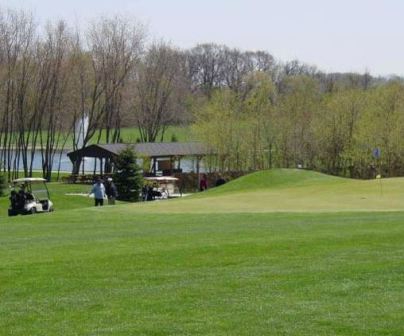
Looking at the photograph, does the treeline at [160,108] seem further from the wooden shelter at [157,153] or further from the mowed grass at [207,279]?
the mowed grass at [207,279]

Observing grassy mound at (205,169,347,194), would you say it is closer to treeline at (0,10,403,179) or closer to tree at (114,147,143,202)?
tree at (114,147,143,202)

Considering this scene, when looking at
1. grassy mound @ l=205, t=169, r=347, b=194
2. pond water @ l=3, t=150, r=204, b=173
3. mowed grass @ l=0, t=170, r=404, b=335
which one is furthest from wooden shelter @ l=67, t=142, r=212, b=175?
mowed grass @ l=0, t=170, r=404, b=335

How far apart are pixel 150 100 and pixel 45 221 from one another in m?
65.3

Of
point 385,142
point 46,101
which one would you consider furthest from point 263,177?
point 46,101

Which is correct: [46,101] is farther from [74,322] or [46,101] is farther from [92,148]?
[74,322]

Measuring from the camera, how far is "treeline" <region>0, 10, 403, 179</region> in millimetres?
67000

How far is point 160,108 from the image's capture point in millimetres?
89562

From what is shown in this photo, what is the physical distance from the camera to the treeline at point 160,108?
2638 inches

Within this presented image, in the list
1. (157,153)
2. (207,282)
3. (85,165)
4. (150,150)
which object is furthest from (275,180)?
(85,165)

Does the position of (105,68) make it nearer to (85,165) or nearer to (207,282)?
(85,165)

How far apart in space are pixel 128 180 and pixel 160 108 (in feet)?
121

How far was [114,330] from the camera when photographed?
30.3ft

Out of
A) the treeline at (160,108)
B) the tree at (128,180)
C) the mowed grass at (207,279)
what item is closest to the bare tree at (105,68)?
the treeline at (160,108)

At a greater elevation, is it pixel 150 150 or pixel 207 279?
pixel 150 150
